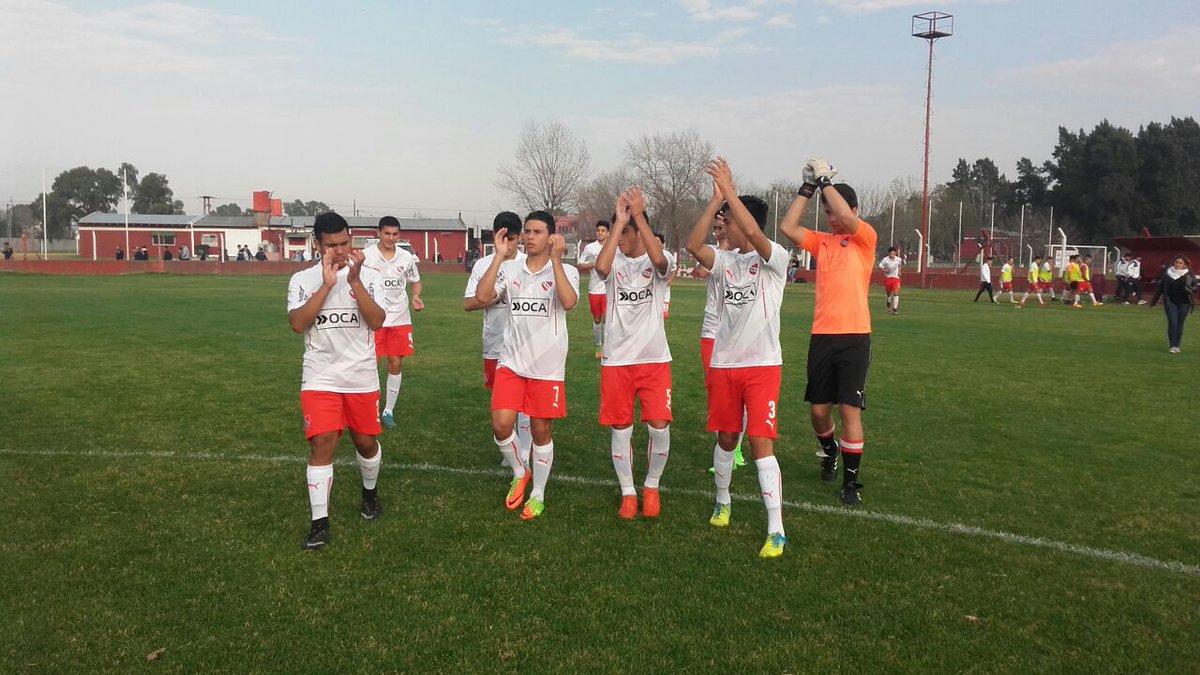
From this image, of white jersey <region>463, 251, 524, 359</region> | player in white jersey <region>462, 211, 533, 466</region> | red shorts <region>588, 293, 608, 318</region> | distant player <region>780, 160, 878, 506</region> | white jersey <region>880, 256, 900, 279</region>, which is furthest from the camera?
white jersey <region>880, 256, 900, 279</region>

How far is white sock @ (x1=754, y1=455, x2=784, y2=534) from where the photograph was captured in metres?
5.11

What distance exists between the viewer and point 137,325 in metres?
18.1

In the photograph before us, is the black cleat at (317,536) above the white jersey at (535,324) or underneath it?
underneath

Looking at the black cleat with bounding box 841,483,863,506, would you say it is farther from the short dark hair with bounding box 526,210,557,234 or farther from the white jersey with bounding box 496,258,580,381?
the short dark hair with bounding box 526,210,557,234

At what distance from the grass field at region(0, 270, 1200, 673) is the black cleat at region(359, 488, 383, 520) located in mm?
183

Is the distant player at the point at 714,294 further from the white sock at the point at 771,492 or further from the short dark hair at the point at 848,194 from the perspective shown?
the short dark hair at the point at 848,194

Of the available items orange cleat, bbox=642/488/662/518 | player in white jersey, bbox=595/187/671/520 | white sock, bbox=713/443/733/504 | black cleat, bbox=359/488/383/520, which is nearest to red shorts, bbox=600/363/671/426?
player in white jersey, bbox=595/187/671/520

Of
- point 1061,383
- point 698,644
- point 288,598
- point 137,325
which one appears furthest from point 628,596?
point 137,325

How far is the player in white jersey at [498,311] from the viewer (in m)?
6.06

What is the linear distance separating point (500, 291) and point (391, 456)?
2426 mm

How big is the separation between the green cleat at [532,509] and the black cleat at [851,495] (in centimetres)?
235

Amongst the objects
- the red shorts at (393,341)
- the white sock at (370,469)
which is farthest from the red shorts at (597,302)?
the white sock at (370,469)

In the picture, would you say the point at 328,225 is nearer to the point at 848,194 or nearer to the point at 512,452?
the point at 512,452

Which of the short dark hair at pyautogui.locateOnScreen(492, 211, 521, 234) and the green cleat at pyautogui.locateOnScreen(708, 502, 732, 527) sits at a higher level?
the short dark hair at pyautogui.locateOnScreen(492, 211, 521, 234)
